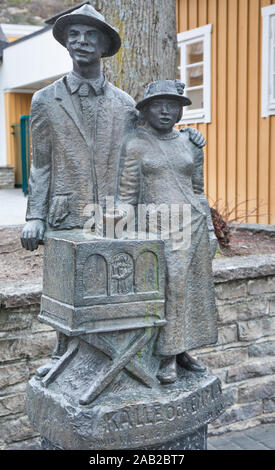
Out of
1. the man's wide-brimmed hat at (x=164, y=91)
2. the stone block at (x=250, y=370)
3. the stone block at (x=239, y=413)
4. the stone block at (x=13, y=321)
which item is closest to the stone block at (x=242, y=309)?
the stone block at (x=250, y=370)

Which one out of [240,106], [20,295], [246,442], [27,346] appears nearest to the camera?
[20,295]

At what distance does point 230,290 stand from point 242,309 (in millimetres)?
197

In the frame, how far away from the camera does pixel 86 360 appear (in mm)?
2697

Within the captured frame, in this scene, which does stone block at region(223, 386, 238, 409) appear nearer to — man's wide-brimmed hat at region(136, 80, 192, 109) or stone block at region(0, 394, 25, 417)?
stone block at region(0, 394, 25, 417)

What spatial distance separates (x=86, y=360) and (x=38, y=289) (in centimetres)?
106

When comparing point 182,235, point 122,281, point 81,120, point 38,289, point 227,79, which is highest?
point 227,79

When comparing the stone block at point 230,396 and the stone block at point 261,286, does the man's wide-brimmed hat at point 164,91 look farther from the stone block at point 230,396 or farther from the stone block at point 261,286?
the stone block at point 230,396

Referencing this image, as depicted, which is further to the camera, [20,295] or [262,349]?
[262,349]

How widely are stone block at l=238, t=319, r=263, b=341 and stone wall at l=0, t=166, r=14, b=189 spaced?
46.7 ft

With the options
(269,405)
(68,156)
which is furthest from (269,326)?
(68,156)

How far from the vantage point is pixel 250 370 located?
4.47m

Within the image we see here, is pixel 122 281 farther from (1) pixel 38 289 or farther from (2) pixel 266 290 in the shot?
(2) pixel 266 290

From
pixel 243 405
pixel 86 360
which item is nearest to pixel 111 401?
pixel 86 360

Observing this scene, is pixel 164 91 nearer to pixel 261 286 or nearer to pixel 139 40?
pixel 261 286
